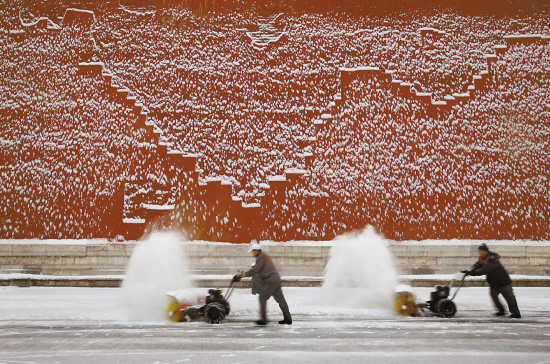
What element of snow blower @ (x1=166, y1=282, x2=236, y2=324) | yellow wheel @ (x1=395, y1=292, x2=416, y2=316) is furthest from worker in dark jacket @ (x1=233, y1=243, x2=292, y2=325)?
yellow wheel @ (x1=395, y1=292, x2=416, y2=316)

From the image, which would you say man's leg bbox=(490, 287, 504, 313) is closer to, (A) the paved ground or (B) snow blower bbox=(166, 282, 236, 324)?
(A) the paved ground

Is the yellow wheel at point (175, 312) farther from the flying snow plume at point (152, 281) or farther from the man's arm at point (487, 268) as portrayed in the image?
the man's arm at point (487, 268)

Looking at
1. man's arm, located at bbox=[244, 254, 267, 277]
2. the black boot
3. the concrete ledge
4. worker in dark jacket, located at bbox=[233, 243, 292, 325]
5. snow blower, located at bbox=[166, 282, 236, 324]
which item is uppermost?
man's arm, located at bbox=[244, 254, 267, 277]

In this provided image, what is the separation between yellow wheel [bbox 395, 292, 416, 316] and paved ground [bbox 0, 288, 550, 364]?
147 mm

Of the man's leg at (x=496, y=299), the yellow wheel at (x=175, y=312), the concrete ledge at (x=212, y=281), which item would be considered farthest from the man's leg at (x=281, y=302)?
the concrete ledge at (x=212, y=281)

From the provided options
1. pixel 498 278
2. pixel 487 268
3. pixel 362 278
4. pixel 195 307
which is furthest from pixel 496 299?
pixel 195 307

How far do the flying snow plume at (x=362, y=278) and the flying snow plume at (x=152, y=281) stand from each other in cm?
275

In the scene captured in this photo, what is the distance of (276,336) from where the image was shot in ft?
14.8

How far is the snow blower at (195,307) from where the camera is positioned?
17.1ft

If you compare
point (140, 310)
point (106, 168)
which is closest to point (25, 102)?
point (106, 168)

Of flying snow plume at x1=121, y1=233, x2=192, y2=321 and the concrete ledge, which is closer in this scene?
flying snow plume at x1=121, y1=233, x2=192, y2=321

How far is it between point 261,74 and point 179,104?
241 centimetres

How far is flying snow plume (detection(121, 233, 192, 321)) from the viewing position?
579cm

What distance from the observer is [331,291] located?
6.66 m
